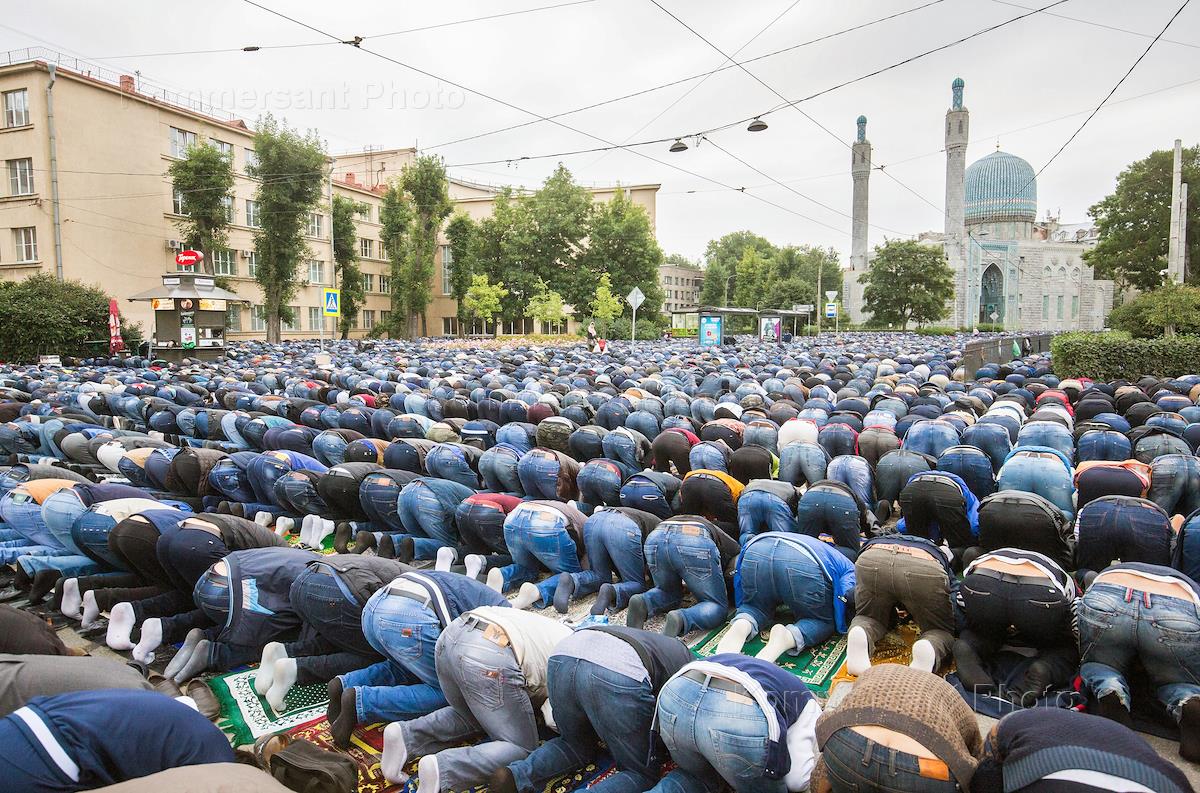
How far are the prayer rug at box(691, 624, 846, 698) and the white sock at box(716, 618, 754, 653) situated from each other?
0.31 m

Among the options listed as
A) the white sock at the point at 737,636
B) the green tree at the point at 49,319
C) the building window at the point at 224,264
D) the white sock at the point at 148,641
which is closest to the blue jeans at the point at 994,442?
the white sock at the point at 737,636

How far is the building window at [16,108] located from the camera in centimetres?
3497

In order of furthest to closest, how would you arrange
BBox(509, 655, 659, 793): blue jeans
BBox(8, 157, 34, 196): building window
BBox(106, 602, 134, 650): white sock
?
BBox(8, 157, 34, 196): building window, BBox(106, 602, 134, 650): white sock, BBox(509, 655, 659, 793): blue jeans

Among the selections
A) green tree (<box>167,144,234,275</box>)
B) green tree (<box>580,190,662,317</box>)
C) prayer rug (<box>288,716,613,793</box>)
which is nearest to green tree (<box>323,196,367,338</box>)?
green tree (<box>167,144,234,275</box>)

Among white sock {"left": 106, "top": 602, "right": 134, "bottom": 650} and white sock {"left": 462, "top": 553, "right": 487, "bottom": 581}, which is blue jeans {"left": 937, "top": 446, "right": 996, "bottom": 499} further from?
white sock {"left": 106, "top": 602, "right": 134, "bottom": 650}

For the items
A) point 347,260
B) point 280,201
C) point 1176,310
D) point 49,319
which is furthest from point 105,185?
point 1176,310

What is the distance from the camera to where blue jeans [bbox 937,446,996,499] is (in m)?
7.72

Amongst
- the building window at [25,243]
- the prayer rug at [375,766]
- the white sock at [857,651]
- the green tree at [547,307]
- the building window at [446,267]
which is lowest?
the prayer rug at [375,766]

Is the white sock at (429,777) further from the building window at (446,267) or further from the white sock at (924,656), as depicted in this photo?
the building window at (446,267)

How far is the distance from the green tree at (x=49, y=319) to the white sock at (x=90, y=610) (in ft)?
92.5

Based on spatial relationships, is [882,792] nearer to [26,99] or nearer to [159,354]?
[159,354]

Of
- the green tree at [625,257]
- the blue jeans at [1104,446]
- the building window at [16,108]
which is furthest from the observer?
the green tree at [625,257]

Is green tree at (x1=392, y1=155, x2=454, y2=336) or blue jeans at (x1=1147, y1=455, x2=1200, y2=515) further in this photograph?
green tree at (x1=392, y1=155, x2=454, y2=336)

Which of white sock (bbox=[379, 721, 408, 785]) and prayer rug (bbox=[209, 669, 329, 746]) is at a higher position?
white sock (bbox=[379, 721, 408, 785])
